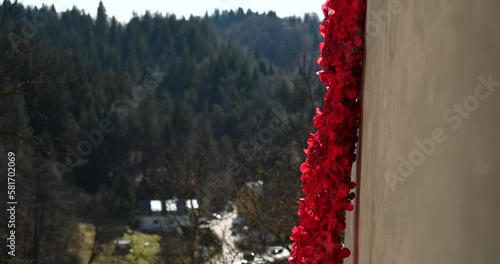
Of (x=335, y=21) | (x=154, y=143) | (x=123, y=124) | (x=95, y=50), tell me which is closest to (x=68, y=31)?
(x=95, y=50)

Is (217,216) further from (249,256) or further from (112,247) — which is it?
(112,247)

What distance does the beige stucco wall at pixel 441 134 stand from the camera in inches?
40.3

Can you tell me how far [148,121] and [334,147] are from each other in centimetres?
2748

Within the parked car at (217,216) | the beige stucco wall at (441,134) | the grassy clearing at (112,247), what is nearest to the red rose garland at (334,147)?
the beige stucco wall at (441,134)

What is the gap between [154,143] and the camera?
83.9ft

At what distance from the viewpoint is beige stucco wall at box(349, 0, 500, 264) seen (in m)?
1.02

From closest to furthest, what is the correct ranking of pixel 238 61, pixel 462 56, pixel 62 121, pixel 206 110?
pixel 462 56 < pixel 62 121 < pixel 206 110 < pixel 238 61

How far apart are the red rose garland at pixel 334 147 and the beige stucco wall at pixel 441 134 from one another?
0.63m

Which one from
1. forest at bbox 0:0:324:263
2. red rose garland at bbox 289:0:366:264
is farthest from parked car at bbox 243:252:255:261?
red rose garland at bbox 289:0:366:264

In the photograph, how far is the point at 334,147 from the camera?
2689 millimetres

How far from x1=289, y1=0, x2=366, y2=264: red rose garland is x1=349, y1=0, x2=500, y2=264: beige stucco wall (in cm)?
63

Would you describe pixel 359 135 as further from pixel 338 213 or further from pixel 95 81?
pixel 95 81

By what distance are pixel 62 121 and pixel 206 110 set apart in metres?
10.3

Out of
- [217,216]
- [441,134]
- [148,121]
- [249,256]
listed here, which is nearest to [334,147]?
[441,134]
